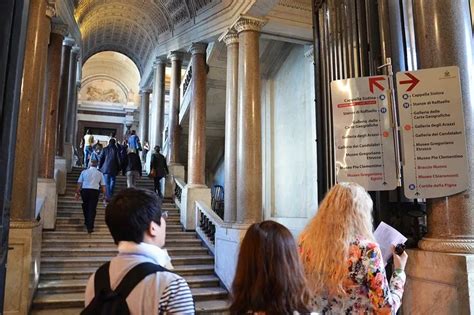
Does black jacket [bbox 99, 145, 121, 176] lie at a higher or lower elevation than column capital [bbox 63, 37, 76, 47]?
lower

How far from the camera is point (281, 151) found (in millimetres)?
9523

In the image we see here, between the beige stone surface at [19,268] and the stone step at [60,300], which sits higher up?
the beige stone surface at [19,268]

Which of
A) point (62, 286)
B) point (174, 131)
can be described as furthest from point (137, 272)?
point (174, 131)

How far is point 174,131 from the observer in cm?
1161

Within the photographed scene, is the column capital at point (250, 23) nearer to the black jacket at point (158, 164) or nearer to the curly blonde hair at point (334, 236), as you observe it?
the black jacket at point (158, 164)

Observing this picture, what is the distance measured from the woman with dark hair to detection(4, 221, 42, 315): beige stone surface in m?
4.48

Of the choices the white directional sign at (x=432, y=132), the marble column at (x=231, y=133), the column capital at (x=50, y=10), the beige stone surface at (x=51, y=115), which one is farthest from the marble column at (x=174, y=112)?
the white directional sign at (x=432, y=132)

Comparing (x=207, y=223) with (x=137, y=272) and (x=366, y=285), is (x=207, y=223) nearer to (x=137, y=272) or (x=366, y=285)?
(x=366, y=285)

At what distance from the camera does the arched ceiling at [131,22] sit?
446 inches

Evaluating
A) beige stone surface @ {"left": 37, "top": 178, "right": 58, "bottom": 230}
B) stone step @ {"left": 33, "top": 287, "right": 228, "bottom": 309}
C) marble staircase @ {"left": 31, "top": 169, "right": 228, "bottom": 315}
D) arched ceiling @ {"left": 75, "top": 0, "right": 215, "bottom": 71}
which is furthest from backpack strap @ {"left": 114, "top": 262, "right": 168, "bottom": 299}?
arched ceiling @ {"left": 75, "top": 0, "right": 215, "bottom": 71}

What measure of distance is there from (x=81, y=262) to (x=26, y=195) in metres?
2.18

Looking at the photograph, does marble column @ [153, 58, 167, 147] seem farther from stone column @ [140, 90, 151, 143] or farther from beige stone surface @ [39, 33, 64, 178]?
beige stone surface @ [39, 33, 64, 178]

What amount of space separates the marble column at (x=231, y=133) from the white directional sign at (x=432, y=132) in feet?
15.7

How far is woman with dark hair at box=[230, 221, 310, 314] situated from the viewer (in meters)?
1.49
